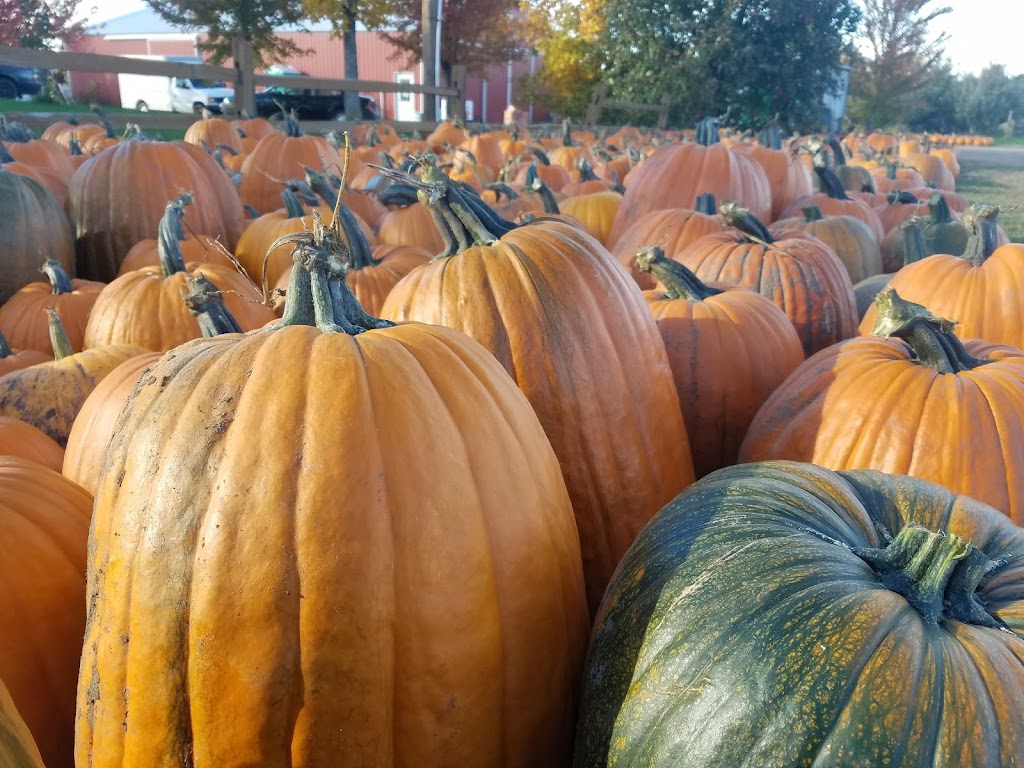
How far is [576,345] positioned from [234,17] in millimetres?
31162

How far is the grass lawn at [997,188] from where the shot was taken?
1064cm

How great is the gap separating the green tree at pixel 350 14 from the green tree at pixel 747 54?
27.1 feet

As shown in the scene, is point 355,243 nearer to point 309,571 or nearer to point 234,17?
point 309,571

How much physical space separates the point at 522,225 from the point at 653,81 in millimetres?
25049

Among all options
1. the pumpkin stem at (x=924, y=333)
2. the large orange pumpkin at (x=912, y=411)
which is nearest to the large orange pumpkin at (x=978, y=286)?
the large orange pumpkin at (x=912, y=411)

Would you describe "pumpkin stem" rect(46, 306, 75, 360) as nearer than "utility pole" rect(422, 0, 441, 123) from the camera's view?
Yes

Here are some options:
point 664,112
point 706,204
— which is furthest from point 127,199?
point 664,112

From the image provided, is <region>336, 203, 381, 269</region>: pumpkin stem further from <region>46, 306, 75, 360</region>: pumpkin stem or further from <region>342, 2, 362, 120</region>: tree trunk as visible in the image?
<region>342, 2, 362, 120</region>: tree trunk

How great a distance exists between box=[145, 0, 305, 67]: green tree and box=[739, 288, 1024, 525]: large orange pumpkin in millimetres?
28736

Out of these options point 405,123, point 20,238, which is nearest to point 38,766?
point 20,238

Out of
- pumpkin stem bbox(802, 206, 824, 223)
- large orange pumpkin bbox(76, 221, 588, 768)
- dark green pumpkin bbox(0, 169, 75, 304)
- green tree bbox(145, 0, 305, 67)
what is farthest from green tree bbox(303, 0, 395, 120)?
large orange pumpkin bbox(76, 221, 588, 768)

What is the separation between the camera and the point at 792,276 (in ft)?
9.92

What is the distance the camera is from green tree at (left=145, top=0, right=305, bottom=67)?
27016mm

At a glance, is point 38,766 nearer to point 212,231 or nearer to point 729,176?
point 212,231
